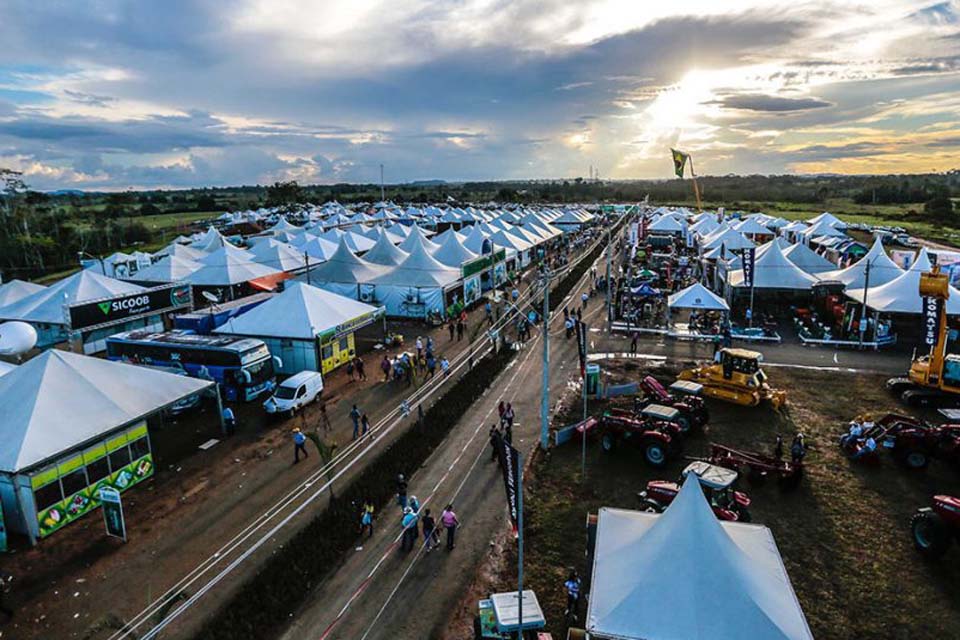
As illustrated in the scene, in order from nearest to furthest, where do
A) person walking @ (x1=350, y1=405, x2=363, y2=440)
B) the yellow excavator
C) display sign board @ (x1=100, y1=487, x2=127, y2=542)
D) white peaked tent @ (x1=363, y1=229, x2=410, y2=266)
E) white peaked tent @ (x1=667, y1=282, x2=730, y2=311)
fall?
display sign board @ (x1=100, y1=487, x2=127, y2=542)
person walking @ (x1=350, y1=405, x2=363, y2=440)
the yellow excavator
white peaked tent @ (x1=667, y1=282, x2=730, y2=311)
white peaked tent @ (x1=363, y1=229, x2=410, y2=266)

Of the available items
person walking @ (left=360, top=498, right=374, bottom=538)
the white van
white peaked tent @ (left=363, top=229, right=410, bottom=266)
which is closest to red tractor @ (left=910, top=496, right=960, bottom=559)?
person walking @ (left=360, top=498, right=374, bottom=538)

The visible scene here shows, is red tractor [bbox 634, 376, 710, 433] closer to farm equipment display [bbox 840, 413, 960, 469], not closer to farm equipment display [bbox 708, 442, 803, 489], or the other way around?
farm equipment display [bbox 708, 442, 803, 489]

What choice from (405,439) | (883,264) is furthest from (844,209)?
(405,439)

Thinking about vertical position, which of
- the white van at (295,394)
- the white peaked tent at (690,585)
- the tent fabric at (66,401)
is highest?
the tent fabric at (66,401)

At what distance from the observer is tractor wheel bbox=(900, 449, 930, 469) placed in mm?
14969

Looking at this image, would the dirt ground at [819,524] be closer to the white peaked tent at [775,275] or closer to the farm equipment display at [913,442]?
the farm equipment display at [913,442]

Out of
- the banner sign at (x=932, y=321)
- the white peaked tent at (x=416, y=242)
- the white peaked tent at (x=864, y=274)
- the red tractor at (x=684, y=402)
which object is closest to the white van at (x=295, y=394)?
the red tractor at (x=684, y=402)

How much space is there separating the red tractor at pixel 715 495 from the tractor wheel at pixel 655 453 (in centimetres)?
220

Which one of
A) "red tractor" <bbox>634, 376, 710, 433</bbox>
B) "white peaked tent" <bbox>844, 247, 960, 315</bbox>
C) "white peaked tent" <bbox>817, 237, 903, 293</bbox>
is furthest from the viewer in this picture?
"white peaked tent" <bbox>817, 237, 903, 293</bbox>

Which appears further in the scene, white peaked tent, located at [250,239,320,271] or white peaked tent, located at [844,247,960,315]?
white peaked tent, located at [250,239,320,271]

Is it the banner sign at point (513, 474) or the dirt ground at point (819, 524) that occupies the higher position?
the banner sign at point (513, 474)

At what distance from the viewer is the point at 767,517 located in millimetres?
13203

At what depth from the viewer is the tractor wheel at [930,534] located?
11.4 m

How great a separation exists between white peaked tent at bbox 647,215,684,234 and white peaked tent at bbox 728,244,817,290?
34.2 meters
